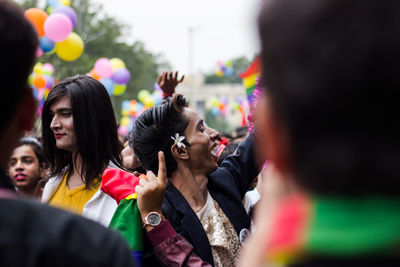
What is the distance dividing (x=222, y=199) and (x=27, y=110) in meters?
1.73

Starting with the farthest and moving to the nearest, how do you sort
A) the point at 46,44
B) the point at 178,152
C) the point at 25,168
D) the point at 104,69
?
1. the point at 104,69
2. the point at 46,44
3. the point at 25,168
4. the point at 178,152

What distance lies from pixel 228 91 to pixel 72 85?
63.9m

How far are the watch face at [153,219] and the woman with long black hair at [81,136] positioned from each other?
2.24 ft

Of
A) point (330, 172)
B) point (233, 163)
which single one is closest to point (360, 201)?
point (330, 172)

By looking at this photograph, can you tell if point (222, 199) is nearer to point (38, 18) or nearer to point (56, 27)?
point (56, 27)

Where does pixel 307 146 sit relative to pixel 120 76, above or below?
above

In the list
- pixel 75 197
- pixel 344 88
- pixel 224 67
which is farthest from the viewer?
pixel 224 67

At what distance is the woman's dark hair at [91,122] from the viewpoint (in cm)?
308

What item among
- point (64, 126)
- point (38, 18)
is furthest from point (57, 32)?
point (64, 126)

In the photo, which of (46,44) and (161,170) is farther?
(46,44)

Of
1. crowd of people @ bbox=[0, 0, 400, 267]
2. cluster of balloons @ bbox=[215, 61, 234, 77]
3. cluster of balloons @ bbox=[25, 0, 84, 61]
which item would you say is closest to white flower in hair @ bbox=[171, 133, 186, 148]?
crowd of people @ bbox=[0, 0, 400, 267]

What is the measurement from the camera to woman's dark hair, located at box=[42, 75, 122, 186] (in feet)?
10.1

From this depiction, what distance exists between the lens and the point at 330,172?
845 millimetres

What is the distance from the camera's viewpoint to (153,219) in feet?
7.89
